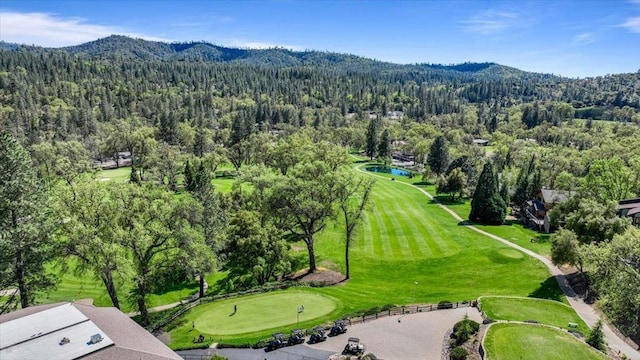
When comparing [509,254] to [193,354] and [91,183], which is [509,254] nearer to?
[193,354]

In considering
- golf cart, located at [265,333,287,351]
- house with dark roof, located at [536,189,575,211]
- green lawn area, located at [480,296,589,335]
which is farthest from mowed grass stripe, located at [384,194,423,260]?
golf cart, located at [265,333,287,351]

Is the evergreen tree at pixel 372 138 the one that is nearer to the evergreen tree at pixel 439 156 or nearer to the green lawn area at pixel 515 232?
the evergreen tree at pixel 439 156

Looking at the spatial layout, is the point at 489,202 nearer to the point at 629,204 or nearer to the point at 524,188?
the point at 524,188

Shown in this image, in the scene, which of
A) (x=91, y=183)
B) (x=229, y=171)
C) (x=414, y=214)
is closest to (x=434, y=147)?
(x=414, y=214)

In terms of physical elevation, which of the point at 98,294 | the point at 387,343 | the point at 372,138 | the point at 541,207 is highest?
the point at 372,138

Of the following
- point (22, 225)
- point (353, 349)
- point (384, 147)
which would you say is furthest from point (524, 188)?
point (22, 225)
